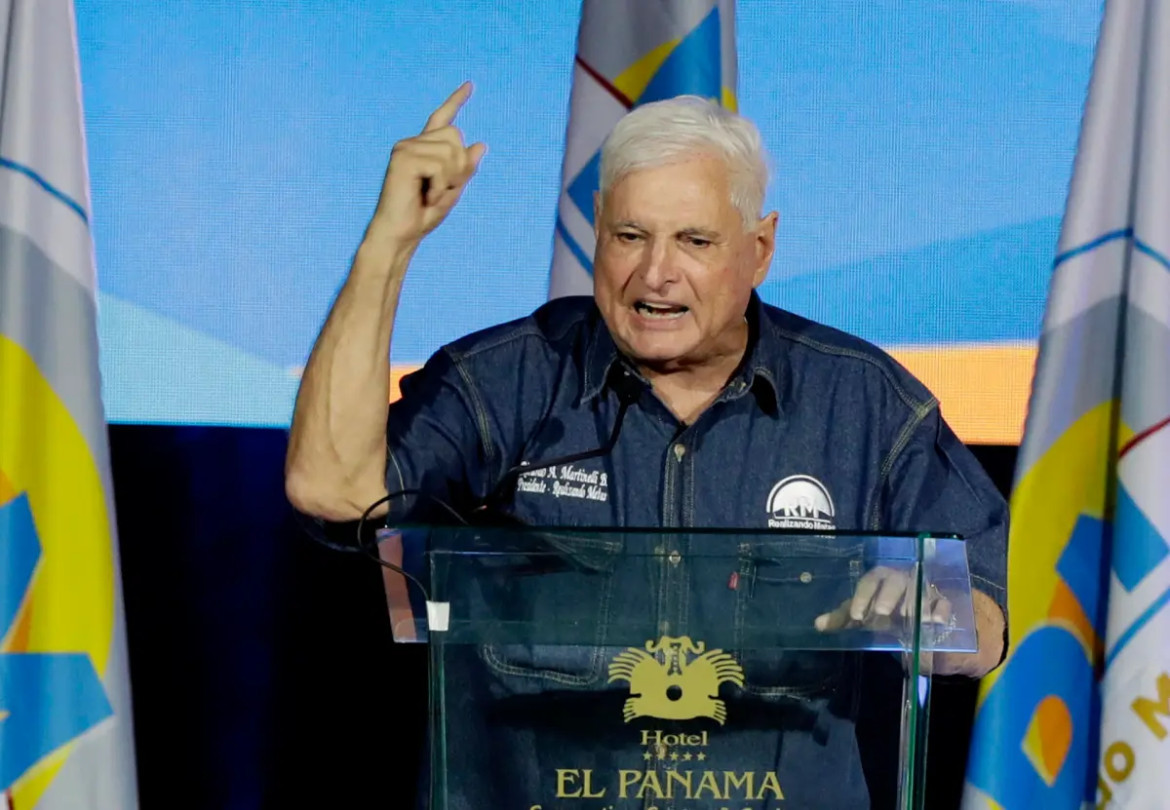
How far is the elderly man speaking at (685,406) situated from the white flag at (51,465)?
85cm

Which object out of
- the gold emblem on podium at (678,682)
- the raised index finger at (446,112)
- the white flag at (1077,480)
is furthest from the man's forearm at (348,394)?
the white flag at (1077,480)

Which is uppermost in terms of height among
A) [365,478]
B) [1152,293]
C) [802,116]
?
[802,116]

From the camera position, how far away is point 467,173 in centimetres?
146

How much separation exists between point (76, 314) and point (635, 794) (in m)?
1.49

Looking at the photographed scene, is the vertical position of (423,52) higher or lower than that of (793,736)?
higher

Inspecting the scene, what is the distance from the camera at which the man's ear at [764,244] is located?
1.77 m

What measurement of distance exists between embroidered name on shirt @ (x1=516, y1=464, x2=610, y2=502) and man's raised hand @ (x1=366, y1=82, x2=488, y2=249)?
0.33 metres

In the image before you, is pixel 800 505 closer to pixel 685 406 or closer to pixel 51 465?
pixel 685 406

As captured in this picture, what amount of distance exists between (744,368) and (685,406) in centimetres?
8

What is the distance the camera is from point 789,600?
1.19 m

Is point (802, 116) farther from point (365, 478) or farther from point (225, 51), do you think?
point (365, 478)

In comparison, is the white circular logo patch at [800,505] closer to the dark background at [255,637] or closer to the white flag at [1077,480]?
the white flag at [1077,480]

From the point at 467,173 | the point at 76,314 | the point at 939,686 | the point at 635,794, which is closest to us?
the point at 635,794

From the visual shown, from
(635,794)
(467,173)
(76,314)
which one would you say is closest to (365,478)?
(467,173)
